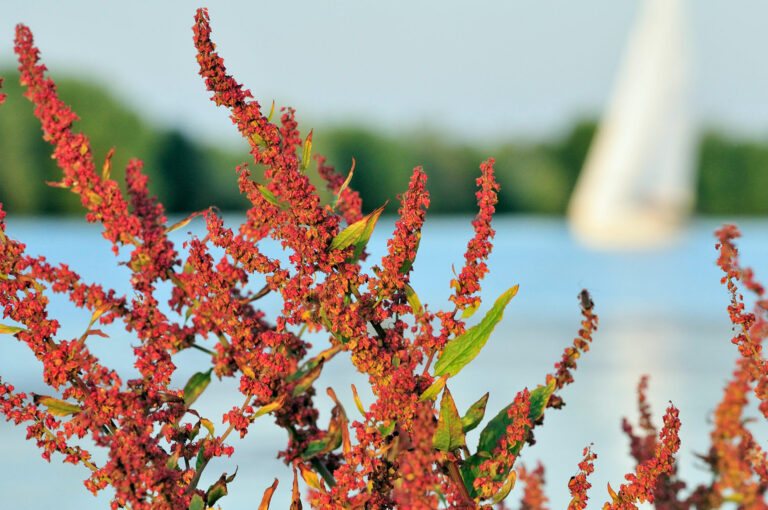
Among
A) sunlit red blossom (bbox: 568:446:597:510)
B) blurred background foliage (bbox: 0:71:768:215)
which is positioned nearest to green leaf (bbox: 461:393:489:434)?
sunlit red blossom (bbox: 568:446:597:510)

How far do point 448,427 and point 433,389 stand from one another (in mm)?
48

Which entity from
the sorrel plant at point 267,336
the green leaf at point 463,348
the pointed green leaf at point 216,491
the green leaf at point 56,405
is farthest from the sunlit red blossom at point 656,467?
the green leaf at point 56,405

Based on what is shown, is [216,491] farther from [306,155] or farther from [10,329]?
[306,155]

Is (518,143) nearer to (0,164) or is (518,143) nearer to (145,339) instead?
(0,164)

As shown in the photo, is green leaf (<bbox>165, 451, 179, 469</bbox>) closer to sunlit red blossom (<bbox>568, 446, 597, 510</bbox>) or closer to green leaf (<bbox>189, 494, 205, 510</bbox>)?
green leaf (<bbox>189, 494, 205, 510</bbox>)

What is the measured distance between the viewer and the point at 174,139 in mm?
36719

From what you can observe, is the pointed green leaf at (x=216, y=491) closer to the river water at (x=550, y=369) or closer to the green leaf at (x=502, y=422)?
the green leaf at (x=502, y=422)

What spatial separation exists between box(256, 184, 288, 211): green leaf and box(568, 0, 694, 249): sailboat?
25.4 m

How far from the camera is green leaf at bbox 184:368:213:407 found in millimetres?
1176

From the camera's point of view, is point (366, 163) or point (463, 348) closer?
point (463, 348)

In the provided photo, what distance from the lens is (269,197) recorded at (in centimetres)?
111

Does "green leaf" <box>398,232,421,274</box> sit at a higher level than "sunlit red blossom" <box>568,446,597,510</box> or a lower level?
higher

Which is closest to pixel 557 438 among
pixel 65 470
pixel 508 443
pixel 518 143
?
pixel 65 470

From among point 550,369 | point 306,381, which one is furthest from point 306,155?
point 550,369
